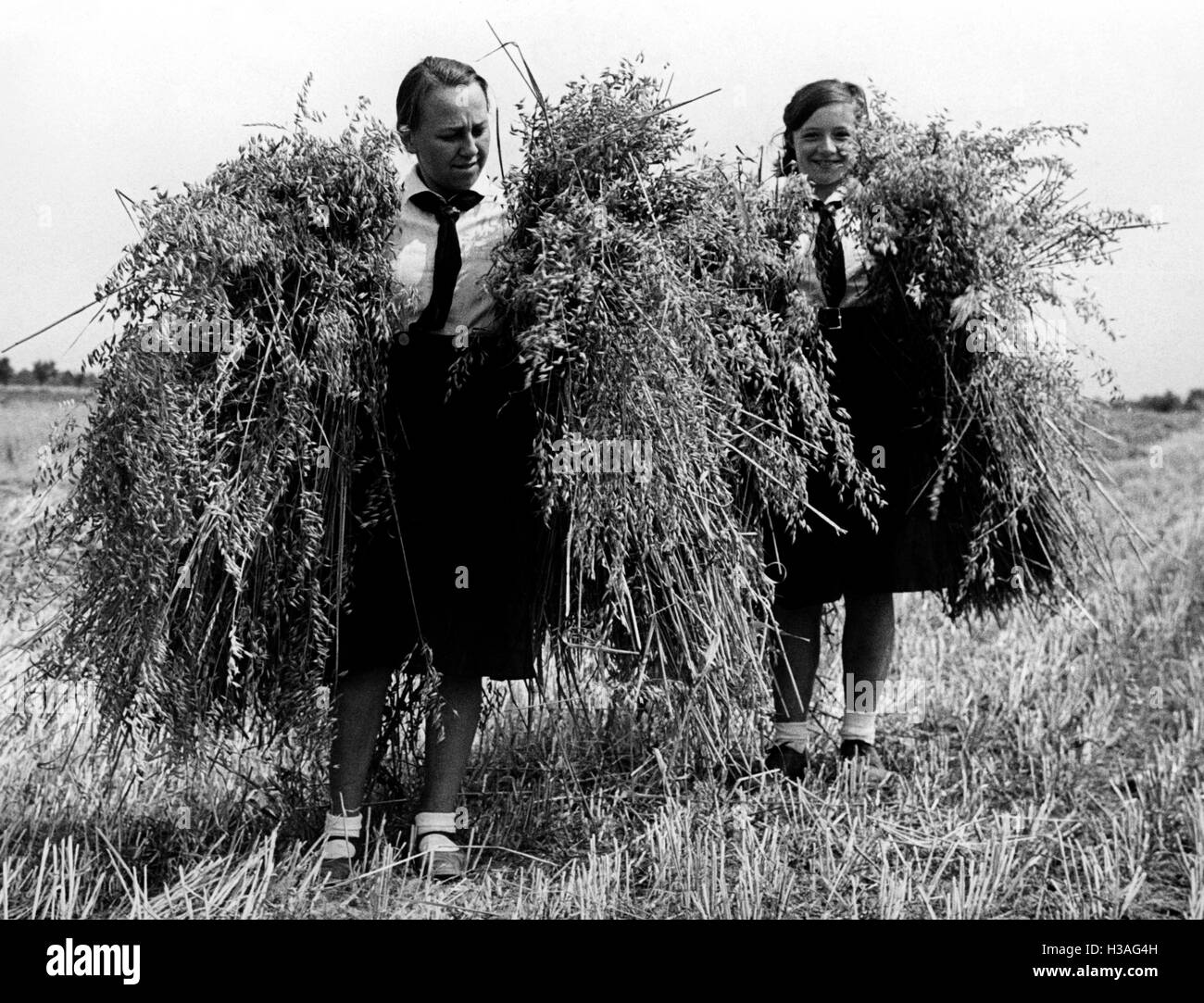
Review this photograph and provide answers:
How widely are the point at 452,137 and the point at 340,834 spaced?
4.28 feet

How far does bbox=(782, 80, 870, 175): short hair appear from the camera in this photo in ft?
9.07

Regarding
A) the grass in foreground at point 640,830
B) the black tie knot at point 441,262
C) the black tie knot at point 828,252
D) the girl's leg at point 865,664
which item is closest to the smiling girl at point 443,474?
the black tie knot at point 441,262

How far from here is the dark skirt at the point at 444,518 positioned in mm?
2361

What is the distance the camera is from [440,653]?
2406 millimetres

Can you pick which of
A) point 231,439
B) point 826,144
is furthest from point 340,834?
point 826,144

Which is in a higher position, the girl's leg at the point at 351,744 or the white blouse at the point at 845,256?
the white blouse at the point at 845,256

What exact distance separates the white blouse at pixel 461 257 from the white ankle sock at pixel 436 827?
899 mm

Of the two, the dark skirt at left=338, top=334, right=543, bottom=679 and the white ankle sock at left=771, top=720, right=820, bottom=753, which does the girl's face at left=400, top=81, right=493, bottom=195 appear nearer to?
the dark skirt at left=338, top=334, right=543, bottom=679

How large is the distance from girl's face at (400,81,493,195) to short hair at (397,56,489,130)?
0.01 m

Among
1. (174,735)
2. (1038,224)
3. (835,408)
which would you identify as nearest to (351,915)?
(174,735)

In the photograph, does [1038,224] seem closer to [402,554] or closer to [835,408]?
[835,408]

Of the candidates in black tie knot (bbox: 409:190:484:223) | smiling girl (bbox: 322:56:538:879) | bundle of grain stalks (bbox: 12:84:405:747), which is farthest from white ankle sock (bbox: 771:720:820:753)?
Result: black tie knot (bbox: 409:190:484:223)

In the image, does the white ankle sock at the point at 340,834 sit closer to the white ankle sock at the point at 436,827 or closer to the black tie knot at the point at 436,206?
the white ankle sock at the point at 436,827

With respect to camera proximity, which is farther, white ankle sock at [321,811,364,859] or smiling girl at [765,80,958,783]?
smiling girl at [765,80,958,783]
